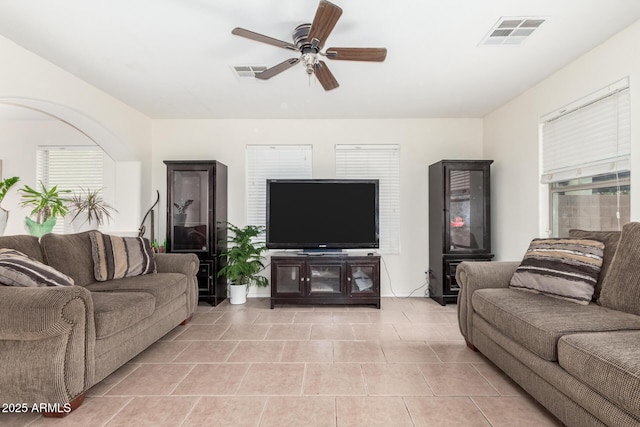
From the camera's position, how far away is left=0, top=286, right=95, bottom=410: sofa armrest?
5.84 feet

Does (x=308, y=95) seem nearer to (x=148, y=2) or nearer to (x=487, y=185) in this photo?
(x=148, y=2)

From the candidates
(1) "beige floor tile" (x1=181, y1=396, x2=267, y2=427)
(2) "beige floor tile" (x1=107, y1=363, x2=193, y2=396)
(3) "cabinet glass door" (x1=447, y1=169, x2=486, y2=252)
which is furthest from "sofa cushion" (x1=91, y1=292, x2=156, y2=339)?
(3) "cabinet glass door" (x1=447, y1=169, x2=486, y2=252)

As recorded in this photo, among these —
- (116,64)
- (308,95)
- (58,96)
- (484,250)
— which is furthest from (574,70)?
(58,96)

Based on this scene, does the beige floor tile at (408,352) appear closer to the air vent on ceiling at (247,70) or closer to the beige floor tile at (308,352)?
the beige floor tile at (308,352)

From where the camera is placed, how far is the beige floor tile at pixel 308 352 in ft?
8.68

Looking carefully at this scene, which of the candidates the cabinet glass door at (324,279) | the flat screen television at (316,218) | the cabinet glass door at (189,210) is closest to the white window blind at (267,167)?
the flat screen television at (316,218)

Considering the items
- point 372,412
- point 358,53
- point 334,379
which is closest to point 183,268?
point 334,379

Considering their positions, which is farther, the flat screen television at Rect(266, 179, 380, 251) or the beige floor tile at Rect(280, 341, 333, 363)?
the flat screen television at Rect(266, 179, 380, 251)

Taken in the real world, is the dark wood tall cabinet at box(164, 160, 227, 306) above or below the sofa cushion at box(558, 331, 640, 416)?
above

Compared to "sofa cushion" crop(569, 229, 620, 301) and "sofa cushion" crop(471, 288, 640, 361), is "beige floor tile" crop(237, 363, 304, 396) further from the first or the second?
"sofa cushion" crop(569, 229, 620, 301)

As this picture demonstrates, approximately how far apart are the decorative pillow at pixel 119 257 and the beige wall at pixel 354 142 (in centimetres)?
142

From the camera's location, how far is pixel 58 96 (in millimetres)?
3184

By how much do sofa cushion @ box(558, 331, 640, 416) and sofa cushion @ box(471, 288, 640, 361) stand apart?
87mm

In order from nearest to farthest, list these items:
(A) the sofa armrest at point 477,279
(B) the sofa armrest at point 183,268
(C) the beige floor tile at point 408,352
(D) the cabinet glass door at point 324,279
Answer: (C) the beige floor tile at point 408,352, (A) the sofa armrest at point 477,279, (B) the sofa armrest at point 183,268, (D) the cabinet glass door at point 324,279
